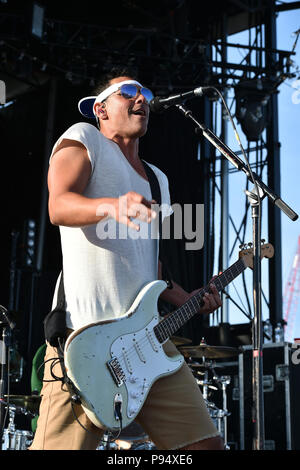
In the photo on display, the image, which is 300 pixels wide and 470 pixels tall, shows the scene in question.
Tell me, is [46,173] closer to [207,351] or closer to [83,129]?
[207,351]

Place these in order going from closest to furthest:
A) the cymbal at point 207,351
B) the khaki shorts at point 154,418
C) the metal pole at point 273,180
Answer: the khaki shorts at point 154,418 < the cymbal at point 207,351 < the metal pole at point 273,180

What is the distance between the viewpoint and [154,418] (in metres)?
2.46

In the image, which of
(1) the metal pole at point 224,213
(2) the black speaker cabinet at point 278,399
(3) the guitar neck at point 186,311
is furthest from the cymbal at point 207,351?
(3) the guitar neck at point 186,311

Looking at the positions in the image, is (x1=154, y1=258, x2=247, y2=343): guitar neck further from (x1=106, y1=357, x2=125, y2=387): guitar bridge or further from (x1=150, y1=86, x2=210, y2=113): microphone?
(x1=150, y1=86, x2=210, y2=113): microphone

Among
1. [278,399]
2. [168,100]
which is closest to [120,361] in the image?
[168,100]

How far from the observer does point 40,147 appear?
1178cm

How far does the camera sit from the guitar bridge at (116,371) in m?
2.37

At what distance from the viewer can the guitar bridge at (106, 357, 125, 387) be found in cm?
237

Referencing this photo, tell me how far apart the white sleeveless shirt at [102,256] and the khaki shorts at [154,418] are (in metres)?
0.24

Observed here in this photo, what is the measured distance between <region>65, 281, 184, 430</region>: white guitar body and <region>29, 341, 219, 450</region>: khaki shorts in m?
0.06

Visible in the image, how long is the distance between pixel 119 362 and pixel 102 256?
1.30 feet

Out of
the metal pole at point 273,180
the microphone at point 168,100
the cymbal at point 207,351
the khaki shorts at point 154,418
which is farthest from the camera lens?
the metal pole at point 273,180

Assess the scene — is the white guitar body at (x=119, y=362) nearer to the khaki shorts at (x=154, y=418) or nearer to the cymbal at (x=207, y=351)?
the khaki shorts at (x=154, y=418)
